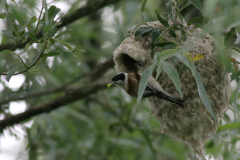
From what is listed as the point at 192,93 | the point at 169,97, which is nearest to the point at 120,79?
the point at 169,97

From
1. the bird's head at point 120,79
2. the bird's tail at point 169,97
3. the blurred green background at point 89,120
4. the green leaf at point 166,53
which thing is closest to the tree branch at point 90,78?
the blurred green background at point 89,120

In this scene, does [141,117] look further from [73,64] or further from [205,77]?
[205,77]

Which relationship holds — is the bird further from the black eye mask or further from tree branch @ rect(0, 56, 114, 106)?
tree branch @ rect(0, 56, 114, 106)

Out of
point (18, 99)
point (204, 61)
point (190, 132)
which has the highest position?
point (204, 61)

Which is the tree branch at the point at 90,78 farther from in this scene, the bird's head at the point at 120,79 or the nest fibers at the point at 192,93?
the nest fibers at the point at 192,93

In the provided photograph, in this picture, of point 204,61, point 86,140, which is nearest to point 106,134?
point 86,140

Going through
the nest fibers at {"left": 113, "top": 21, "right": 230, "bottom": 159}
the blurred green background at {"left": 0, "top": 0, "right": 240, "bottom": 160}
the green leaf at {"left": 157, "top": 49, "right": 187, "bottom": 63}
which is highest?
the green leaf at {"left": 157, "top": 49, "right": 187, "bottom": 63}

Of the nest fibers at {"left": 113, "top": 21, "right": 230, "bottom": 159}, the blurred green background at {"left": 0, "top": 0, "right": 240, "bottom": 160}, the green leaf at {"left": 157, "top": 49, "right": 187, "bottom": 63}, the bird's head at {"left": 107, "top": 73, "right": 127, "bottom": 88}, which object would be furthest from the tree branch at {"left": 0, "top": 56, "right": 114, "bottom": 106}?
the green leaf at {"left": 157, "top": 49, "right": 187, "bottom": 63}

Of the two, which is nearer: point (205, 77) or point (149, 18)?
point (205, 77)

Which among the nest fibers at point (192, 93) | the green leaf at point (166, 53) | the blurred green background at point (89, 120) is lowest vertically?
the blurred green background at point (89, 120)

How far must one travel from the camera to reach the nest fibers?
9.03 ft

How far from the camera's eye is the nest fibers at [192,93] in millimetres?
2752

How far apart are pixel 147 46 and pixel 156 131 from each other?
2603mm

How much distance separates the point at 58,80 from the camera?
5.90 metres
